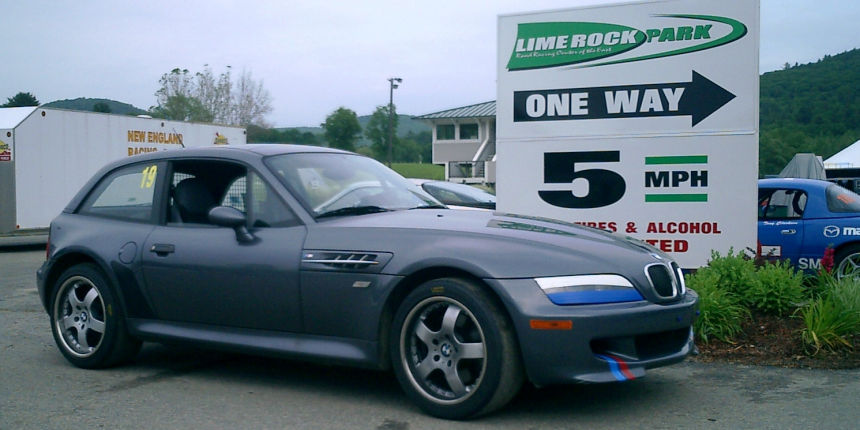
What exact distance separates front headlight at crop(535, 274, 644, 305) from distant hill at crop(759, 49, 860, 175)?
33.1 meters

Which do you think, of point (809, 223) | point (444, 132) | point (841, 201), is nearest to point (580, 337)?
point (809, 223)

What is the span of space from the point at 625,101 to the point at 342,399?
14.6 ft

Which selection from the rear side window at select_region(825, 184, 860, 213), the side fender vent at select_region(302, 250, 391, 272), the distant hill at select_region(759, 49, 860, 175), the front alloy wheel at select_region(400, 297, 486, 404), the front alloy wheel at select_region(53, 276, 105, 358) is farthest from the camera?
the distant hill at select_region(759, 49, 860, 175)

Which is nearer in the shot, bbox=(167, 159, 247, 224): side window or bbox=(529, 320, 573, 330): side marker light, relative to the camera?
bbox=(529, 320, 573, 330): side marker light

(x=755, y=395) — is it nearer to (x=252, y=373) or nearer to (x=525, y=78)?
(x=252, y=373)

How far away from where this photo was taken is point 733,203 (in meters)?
7.61

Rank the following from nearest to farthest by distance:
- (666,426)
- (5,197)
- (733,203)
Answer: (666,426), (733,203), (5,197)

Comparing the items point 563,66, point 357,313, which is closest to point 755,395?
point 357,313

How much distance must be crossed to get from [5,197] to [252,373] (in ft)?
44.2

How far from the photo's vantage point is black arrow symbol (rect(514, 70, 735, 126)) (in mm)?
7688

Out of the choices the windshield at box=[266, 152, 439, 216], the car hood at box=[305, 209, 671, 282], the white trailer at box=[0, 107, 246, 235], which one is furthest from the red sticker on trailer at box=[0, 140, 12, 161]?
the car hood at box=[305, 209, 671, 282]

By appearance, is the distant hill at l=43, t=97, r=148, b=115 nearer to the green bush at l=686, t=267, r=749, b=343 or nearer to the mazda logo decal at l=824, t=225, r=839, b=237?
the mazda logo decal at l=824, t=225, r=839, b=237

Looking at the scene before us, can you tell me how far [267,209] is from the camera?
5184 millimetres

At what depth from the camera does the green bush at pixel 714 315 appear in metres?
6.16
